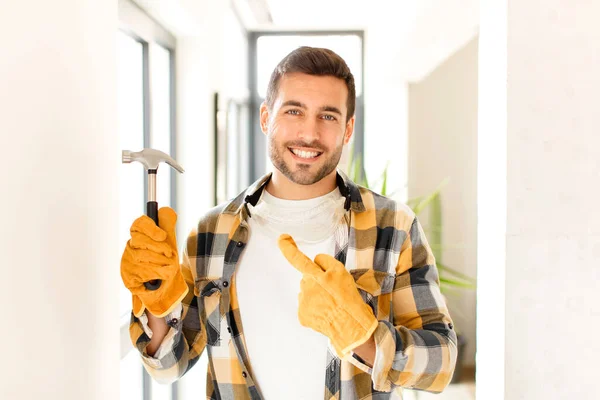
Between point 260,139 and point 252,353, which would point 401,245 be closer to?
point 252,353

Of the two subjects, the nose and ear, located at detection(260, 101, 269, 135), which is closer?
the nose

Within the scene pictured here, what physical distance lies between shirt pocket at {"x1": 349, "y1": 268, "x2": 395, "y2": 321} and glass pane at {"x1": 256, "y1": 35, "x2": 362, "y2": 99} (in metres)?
4.85

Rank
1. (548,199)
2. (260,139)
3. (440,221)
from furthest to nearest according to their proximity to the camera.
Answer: (260,139) → (440,221) → (548,199)

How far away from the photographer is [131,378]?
229cm

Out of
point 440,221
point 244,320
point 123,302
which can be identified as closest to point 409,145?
point 440,221

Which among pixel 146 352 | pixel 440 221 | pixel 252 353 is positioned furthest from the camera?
pixel 440 221

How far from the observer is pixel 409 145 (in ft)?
15.2

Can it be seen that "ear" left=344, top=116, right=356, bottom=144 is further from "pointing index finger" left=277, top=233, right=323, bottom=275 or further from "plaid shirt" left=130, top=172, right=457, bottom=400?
"pointing index finger" left=277, top=233, right=323, bottom=275

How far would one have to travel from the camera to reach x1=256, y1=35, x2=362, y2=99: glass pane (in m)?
5.98

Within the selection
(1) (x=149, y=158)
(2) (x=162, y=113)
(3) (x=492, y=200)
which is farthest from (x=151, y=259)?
(2) (x=162, y=113)

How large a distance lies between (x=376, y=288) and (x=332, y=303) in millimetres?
270

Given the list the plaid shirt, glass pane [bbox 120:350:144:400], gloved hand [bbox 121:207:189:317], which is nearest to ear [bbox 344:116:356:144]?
the plaid shirt

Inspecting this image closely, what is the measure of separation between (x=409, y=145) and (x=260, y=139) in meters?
1.96

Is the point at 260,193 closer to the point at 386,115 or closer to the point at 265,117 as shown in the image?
the point at 265,117
